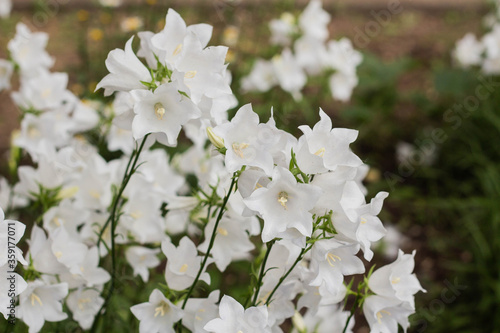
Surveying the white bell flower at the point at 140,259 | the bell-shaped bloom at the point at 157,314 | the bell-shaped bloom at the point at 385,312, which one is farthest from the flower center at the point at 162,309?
the bell-shaped bloom at the point at 385,312

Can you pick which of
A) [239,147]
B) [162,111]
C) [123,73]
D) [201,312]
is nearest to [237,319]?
[201,312]

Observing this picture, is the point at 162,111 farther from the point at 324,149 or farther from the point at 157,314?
the point at 157,314

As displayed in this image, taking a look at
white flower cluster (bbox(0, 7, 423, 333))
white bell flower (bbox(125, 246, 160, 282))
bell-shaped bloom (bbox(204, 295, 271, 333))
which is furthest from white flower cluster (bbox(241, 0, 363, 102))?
bell-shaped bloom (bbox(204, 295, 271, 333))

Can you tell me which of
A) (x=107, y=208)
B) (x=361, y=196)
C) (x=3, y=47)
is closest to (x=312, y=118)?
(x=107, y=208)

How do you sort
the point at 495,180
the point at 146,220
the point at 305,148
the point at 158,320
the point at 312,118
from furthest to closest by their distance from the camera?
the point at 312,118, the point at 495,180, the point at 146,220, the point at 158,320, the point at 305,148

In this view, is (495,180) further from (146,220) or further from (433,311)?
(146,220)

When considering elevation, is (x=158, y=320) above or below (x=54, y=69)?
below
